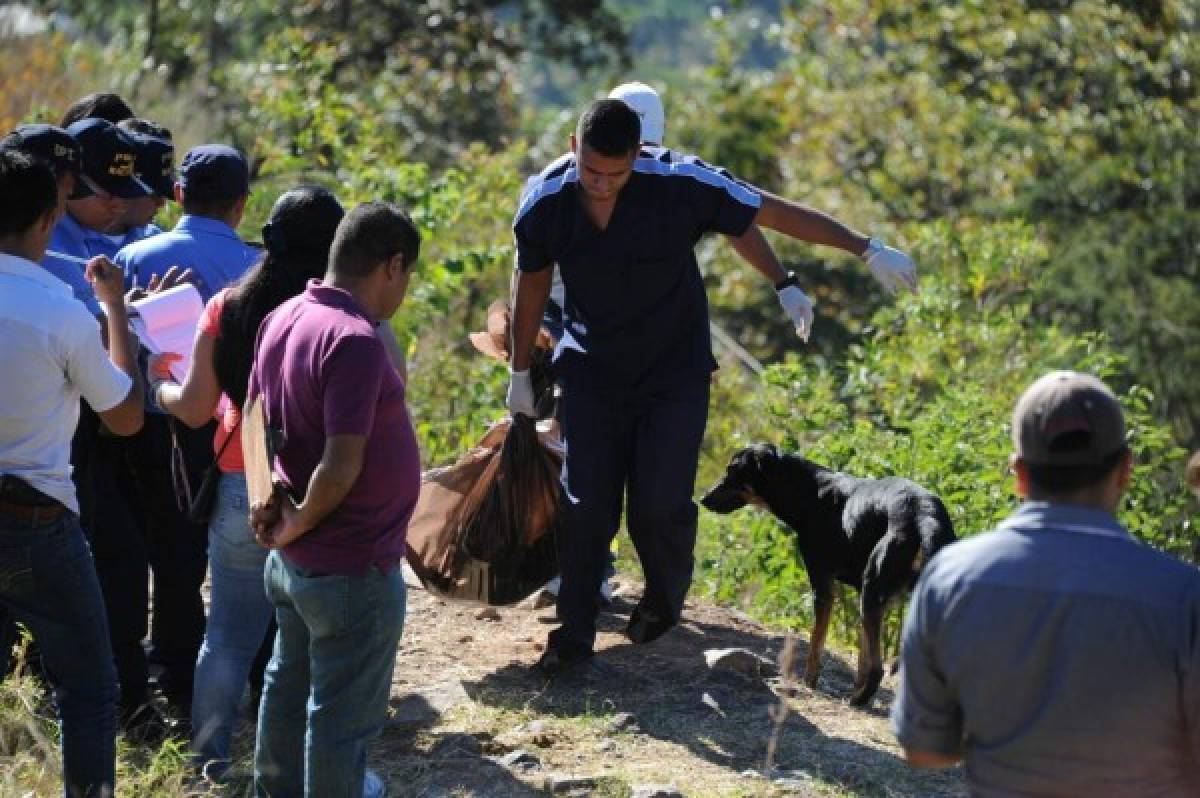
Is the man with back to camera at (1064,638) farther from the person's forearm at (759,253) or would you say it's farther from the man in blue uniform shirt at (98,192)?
the man in blue uniform shirt at (98,192)

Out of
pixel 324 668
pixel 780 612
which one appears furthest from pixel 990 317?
pixel 324 668

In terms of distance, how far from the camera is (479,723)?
5543mm

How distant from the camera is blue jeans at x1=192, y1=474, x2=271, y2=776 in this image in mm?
4691

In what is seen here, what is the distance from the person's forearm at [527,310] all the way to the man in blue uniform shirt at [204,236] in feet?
3.21

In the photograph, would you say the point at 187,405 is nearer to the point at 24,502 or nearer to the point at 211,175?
the point at 24,502

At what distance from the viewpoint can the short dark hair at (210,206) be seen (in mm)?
5098

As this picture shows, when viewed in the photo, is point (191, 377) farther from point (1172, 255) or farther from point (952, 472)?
point (1172, 255)

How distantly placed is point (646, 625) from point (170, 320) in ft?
6.42

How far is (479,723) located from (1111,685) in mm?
2965

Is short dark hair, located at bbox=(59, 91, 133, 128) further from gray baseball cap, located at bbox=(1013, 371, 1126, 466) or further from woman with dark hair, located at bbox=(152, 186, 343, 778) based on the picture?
gray baseball cap, located at bbox=(1013, 371, 1126, 466)

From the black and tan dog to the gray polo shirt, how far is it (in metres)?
2.56

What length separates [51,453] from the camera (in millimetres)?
4152

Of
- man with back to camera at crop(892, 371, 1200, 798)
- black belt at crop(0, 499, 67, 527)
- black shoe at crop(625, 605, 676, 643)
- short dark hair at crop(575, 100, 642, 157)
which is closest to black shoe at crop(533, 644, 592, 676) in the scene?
black shoe at crop(625, 605, 676, 643)

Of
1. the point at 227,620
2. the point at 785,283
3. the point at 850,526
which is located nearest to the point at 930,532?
the point at 850,526
